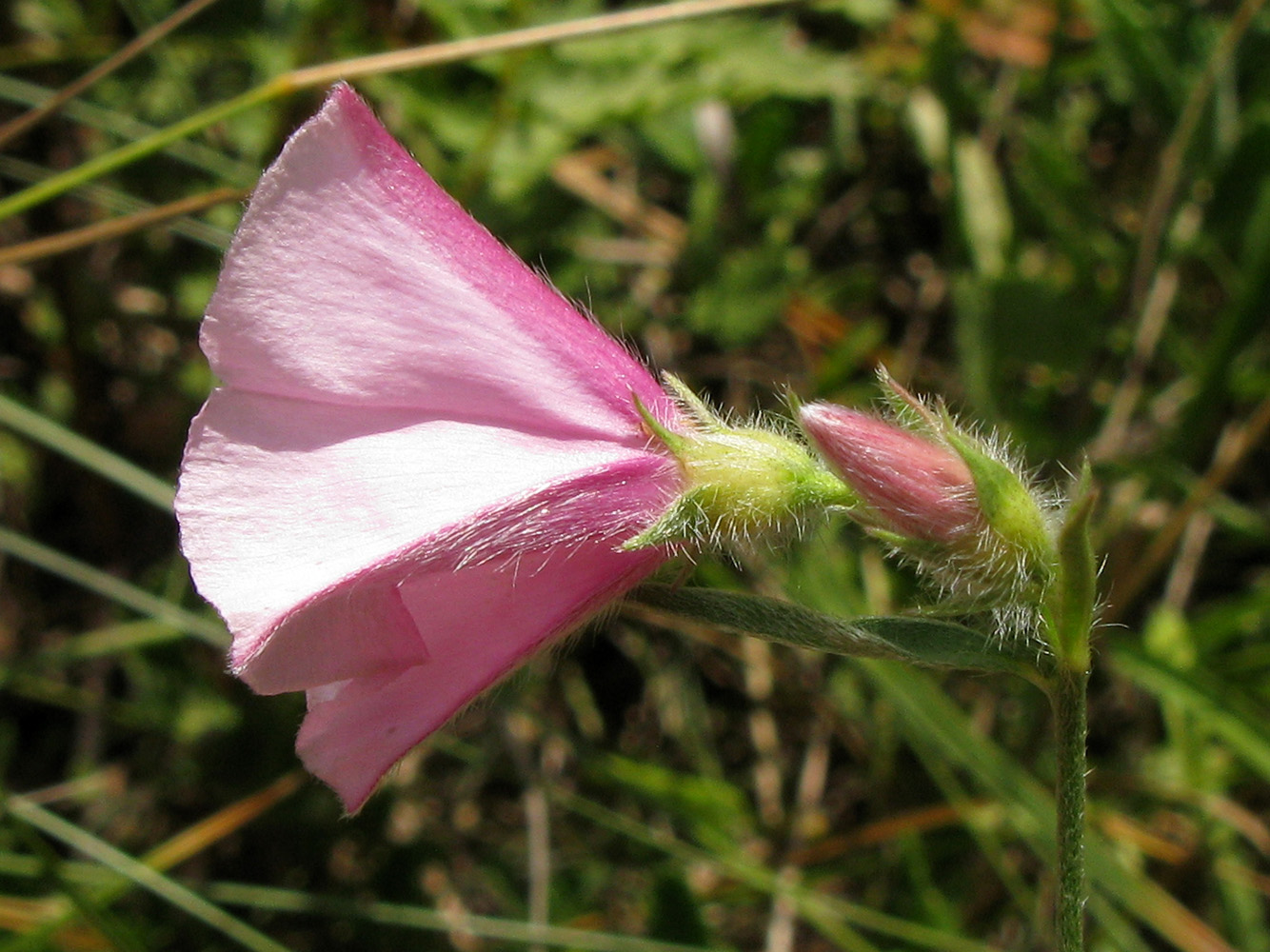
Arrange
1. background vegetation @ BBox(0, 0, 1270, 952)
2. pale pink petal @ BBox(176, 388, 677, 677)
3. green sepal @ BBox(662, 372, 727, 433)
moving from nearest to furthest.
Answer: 1. pale pink petal @ BBox(176, 388, 677, 677)
2. green sepal @ BBox(662, 372, 727, 433)
3. background vegetation @ BBox(0, 0, 1270, 952)

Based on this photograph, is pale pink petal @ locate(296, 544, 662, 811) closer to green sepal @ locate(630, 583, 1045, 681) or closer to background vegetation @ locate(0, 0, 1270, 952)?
green sepal @ locate(630, 583, 1045, 681)

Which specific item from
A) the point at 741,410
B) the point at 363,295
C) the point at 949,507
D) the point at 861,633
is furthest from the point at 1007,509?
the point at 741,410

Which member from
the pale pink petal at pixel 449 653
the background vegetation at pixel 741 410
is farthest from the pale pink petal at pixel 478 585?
the background vegetation at pixel 741 410

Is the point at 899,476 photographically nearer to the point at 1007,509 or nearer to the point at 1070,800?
the point at 1007,509

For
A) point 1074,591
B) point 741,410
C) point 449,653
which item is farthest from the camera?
point 741,410

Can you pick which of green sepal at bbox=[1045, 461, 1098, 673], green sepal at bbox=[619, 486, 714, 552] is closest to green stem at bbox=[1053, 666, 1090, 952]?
green sepal at bbox=[1045, 461, 1098, 673]

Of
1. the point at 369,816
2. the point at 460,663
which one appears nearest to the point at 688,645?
the point at 369,816

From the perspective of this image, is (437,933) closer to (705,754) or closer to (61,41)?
(705,754)
